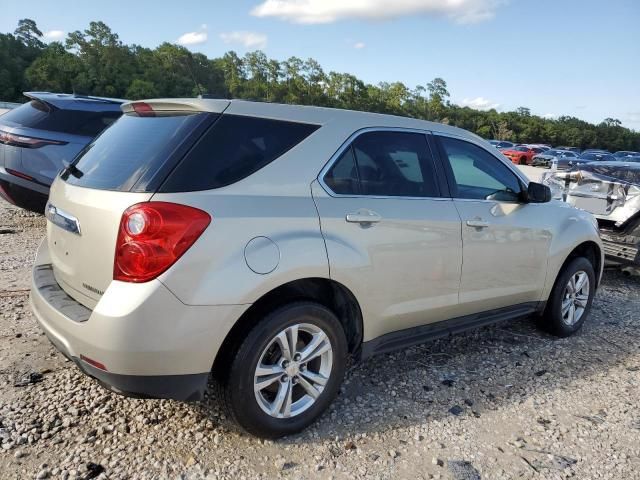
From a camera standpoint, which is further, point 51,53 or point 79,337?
point 51,53

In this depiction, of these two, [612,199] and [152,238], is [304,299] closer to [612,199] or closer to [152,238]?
[152,238]

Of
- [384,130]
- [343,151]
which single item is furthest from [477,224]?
[343,151]

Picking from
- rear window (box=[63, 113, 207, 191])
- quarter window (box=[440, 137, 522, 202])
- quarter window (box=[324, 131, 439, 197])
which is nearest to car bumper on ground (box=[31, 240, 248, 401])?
rear window (box=[63, 113, 207, 191])

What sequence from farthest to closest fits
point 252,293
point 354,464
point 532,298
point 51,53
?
point 51,53, point 532,298, point 354,464, point 252,293

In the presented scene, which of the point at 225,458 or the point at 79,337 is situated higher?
the point at 79,337

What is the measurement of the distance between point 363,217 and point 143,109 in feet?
4.43

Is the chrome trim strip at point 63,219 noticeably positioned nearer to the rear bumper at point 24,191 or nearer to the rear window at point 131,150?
the rear window at point 131,150

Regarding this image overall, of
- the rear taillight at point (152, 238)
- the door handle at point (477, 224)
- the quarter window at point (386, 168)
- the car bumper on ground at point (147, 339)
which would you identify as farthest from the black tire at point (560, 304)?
the rear taillight at point (152, 238)

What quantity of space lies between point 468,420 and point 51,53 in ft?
256

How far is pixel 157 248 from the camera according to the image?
226 cm

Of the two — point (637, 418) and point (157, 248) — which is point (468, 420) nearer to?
point (637, 418)

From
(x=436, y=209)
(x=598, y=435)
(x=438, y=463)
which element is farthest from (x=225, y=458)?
(x=598, y=435)

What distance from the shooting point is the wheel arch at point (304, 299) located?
8.30ft

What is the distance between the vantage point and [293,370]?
8.95 ft
